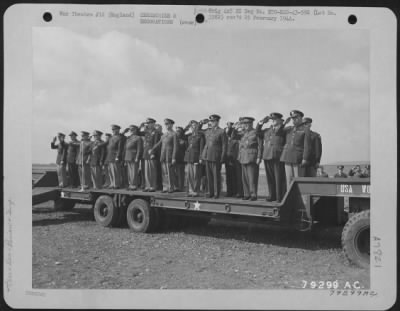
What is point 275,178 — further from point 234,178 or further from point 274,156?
point 234,178

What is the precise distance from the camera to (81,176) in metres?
6.86

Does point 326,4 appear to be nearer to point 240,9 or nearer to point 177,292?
point 240,9

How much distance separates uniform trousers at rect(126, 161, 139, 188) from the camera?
20.9 ft

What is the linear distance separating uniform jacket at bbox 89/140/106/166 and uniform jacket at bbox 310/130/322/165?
2960 millimetres

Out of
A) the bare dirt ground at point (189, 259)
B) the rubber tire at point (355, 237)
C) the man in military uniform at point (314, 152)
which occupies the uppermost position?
the man in military uniform at point (314, 152)

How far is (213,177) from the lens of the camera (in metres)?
5.74

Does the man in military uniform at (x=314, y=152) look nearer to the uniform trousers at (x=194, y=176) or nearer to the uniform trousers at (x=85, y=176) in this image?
the uniform trousers at (x=194, y=176)

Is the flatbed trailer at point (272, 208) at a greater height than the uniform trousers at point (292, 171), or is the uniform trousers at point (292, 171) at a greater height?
the uniform trousers at point (292, 171)

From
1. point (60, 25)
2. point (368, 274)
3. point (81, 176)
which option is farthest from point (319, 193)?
point (81, 176)

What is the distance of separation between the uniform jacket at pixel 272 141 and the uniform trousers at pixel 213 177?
2.28 feet

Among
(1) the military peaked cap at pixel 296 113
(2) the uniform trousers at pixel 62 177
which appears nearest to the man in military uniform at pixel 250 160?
(1) the military peaked cap at pixel 296 113

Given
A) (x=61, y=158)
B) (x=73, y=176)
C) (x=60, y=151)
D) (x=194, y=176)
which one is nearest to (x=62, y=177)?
(x=73, y=176)

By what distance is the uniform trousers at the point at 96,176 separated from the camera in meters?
6.73

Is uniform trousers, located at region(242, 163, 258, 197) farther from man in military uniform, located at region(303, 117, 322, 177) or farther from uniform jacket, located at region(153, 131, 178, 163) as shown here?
uniform jacket, located at region(153, 131, 178, 163)
